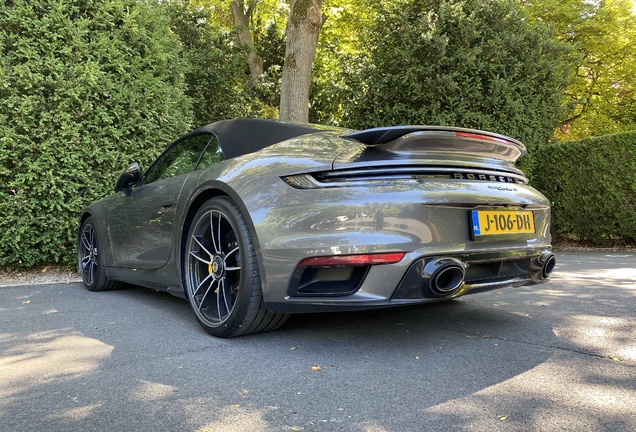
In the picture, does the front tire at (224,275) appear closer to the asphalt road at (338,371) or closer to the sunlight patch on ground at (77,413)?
the asphalt road at (338,371)

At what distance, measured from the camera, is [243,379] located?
7.32 ft

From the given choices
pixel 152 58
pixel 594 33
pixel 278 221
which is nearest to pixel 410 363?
pixel 278 221

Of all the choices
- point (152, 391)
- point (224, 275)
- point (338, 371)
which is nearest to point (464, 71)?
point (224, 275)

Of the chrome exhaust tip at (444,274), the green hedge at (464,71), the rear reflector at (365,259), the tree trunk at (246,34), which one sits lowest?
the chrome exhaust tip at (444,274)

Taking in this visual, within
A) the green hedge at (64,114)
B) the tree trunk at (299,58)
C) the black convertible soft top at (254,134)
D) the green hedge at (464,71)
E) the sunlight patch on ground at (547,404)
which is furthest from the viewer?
the green hedge at (464,71)

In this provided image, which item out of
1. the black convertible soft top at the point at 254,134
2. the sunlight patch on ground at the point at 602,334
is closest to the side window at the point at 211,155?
the black convertible soft top at the point at 254,134

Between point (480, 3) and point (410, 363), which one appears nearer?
point (410, 363)

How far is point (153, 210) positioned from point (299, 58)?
5.75 meters

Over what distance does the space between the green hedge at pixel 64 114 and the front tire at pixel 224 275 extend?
10.2 feet

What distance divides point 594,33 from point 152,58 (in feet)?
44.3

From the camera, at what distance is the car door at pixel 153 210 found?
3535mm

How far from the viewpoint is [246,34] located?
50.3ft

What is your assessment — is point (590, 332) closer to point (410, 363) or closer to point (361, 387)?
point (410, 363)

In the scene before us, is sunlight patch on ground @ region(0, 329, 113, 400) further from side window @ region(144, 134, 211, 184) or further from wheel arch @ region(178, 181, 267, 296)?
side window @ region(144, 134, 211, 184)
